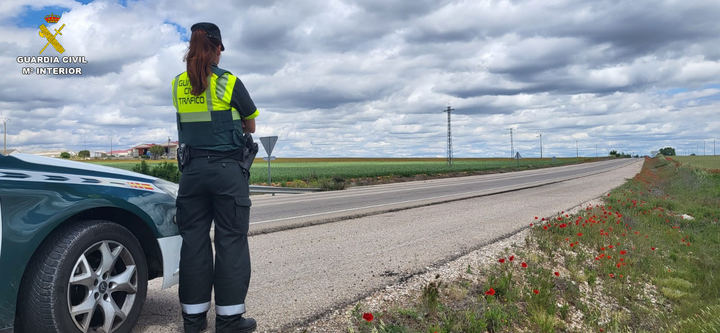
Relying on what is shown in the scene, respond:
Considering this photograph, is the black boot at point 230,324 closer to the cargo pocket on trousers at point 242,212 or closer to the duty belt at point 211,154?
the cargo pocket on trousers at point 242,212

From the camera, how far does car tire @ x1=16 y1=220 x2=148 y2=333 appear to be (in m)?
2.53

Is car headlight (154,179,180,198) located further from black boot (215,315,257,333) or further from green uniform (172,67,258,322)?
black boot (215,315,257,333)

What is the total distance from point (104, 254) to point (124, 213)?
1.11ft

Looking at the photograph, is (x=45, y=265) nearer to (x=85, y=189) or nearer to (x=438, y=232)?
(x=85, y=189)

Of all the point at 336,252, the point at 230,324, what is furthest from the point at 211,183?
the point at 336,252

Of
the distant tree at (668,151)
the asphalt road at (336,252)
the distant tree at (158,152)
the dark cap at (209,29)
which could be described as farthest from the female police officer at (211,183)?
the distant tree at (668,151)

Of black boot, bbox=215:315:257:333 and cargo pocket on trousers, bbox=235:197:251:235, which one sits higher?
cargo pocket on trousers, bbox=235:197:251:235

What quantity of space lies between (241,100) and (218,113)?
0.17m

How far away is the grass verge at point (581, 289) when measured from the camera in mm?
3879

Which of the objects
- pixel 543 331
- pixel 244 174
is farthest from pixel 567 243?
pixel 244 174

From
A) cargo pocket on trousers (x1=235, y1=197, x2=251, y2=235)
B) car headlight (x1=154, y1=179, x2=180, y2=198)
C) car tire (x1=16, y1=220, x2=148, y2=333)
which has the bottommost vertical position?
car tire (x1=16, y1=220, x2=148, y2=333)

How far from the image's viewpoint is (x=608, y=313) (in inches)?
205

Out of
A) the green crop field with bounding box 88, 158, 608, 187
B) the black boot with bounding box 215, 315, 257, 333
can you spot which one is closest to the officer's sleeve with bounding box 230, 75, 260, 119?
the black boot with bounding box 215, 315, 257, 333

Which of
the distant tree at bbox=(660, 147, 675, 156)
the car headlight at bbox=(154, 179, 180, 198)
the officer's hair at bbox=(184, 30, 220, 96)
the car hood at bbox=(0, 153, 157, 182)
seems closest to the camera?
the car hood at bbox=(0, 153, 157, 182)
